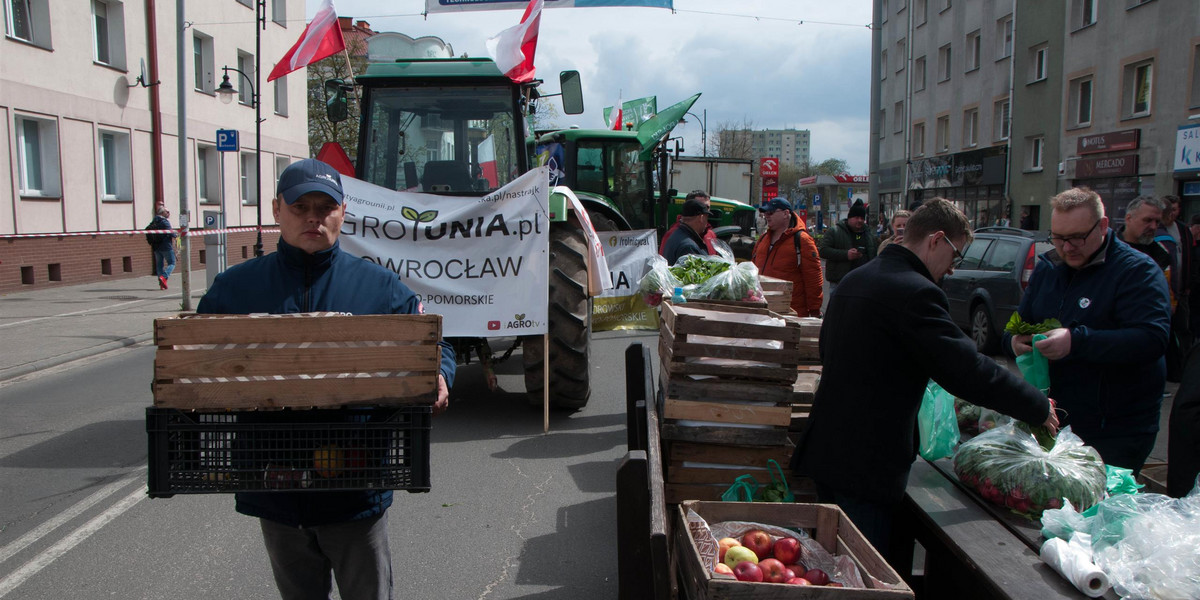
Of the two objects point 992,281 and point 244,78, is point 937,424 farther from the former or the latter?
point 244,78

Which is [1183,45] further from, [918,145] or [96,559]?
[96,559]

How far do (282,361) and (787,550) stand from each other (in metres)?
1.65

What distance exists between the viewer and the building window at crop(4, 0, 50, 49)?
16.8 metres

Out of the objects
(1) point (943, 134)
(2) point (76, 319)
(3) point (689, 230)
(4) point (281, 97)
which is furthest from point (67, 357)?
(1) point (943, 134)

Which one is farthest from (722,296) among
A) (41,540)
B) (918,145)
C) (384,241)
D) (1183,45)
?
(918,145)

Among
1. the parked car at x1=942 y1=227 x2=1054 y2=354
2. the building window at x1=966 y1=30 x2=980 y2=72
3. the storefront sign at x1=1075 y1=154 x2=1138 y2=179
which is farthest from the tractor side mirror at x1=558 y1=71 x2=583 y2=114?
the building window at x1=966 y1=30 x2=980 y2=72

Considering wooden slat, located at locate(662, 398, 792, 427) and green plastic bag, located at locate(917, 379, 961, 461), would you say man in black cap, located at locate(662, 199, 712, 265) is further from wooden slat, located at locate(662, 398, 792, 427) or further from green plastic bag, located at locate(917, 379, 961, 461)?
green plastic bag, located at locate(917, 379, 961, 461)

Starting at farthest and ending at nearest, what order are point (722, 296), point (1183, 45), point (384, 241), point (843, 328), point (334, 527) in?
point (1183, 45)
point (384, 241)
point (722, 296)
point (843, 328)
point (334, 527)

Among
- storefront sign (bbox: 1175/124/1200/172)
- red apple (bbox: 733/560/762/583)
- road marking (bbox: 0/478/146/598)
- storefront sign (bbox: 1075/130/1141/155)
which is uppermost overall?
storefront sign (bbox: 1075/130/1141/155)

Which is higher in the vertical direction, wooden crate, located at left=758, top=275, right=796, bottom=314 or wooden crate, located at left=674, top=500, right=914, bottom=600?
wooden crate, located at left=758, top=275, right=796, bottom=314

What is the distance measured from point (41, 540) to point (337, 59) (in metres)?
29.1

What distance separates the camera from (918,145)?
135 ft

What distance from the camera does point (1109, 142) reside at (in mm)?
24562

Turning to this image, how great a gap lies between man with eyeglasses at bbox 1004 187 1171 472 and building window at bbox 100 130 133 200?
69.6 ft
